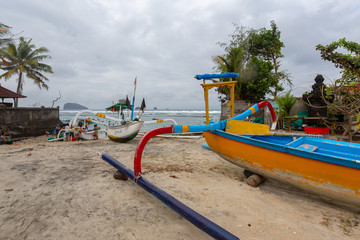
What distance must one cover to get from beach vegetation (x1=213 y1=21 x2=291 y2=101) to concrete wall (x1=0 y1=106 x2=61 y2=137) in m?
21.4

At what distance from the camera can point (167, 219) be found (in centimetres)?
249

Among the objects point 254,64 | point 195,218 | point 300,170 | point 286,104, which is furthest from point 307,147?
point 254,64

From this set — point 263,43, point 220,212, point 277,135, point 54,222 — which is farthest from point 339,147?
point 263,43

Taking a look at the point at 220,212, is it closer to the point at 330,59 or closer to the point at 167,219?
the point at 167,219

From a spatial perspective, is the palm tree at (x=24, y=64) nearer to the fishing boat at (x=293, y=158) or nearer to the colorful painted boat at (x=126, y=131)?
the colorful painted boat at (x=126, y=131)

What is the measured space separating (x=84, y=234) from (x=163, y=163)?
3073 millimetres

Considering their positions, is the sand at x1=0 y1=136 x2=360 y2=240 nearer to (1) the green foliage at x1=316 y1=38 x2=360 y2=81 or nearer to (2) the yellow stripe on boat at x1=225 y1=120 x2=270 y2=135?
(2) the yellow stripe on boat at x1=225 y1=120 x2=270 y2=135

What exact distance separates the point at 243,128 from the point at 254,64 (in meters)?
12.8

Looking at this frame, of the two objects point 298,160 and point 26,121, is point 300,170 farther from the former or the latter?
point 26,121

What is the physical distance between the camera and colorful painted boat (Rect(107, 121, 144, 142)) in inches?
402

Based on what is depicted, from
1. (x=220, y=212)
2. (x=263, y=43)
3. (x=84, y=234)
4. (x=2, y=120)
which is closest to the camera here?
(x=84, y=234)

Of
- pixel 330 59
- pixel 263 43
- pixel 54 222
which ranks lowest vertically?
pixel 54 222

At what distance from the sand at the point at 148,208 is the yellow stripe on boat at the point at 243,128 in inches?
44.1

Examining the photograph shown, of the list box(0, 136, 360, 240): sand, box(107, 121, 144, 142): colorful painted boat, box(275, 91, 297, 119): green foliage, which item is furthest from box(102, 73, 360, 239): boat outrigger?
box(275, 91, 297, 119): green foliage
